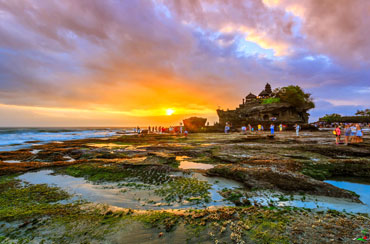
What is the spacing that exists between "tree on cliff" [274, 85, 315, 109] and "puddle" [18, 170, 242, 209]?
6556 cm

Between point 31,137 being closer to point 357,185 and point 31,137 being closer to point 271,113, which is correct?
point 357,185

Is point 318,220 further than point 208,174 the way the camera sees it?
No

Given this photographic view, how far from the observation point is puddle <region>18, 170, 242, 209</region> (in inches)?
165

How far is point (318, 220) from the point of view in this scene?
2936 millimetres

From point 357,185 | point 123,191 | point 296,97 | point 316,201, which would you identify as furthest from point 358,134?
point 296,97

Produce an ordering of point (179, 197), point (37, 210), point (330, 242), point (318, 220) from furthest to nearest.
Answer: point (179, 197) → point (37, 210) → point (318, 220) → point (330, 242)

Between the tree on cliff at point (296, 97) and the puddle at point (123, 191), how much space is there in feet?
215

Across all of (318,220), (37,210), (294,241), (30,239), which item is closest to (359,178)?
(318,220)

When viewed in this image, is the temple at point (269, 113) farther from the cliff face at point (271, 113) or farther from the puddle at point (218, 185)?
the puddle at point (218, 185)

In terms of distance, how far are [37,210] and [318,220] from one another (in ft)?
20.2

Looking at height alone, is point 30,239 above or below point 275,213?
below

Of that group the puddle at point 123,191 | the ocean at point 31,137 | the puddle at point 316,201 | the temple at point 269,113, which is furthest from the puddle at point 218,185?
the temple at point 269,113

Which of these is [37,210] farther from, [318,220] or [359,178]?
[359,178]

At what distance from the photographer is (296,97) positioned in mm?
56906
